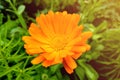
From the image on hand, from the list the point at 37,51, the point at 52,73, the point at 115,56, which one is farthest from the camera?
the point at 115,56

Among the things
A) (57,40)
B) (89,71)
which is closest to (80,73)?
(89,71)

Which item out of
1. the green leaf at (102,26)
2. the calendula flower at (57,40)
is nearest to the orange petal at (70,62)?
the calendula flower at (57,40)

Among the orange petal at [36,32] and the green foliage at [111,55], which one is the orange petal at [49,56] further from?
the green foliage at [111,55]

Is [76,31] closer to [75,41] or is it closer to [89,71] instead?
[75,41]

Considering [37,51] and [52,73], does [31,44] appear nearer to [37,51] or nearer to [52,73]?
[37,51]

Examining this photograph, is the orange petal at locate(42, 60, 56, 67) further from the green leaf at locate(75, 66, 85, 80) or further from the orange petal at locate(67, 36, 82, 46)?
the green leaf at locate(75, 66, 85, 80)

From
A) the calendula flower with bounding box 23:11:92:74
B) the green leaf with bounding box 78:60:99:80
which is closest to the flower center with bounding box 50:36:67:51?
the calendula flower with bounding box 23:11:92:74

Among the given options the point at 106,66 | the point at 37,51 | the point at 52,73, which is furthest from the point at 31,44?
the point at 106,66

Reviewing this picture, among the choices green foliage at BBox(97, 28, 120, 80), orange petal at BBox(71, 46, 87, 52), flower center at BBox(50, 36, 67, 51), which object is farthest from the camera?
green foliage at BBox(97, 28, 120, 80)
